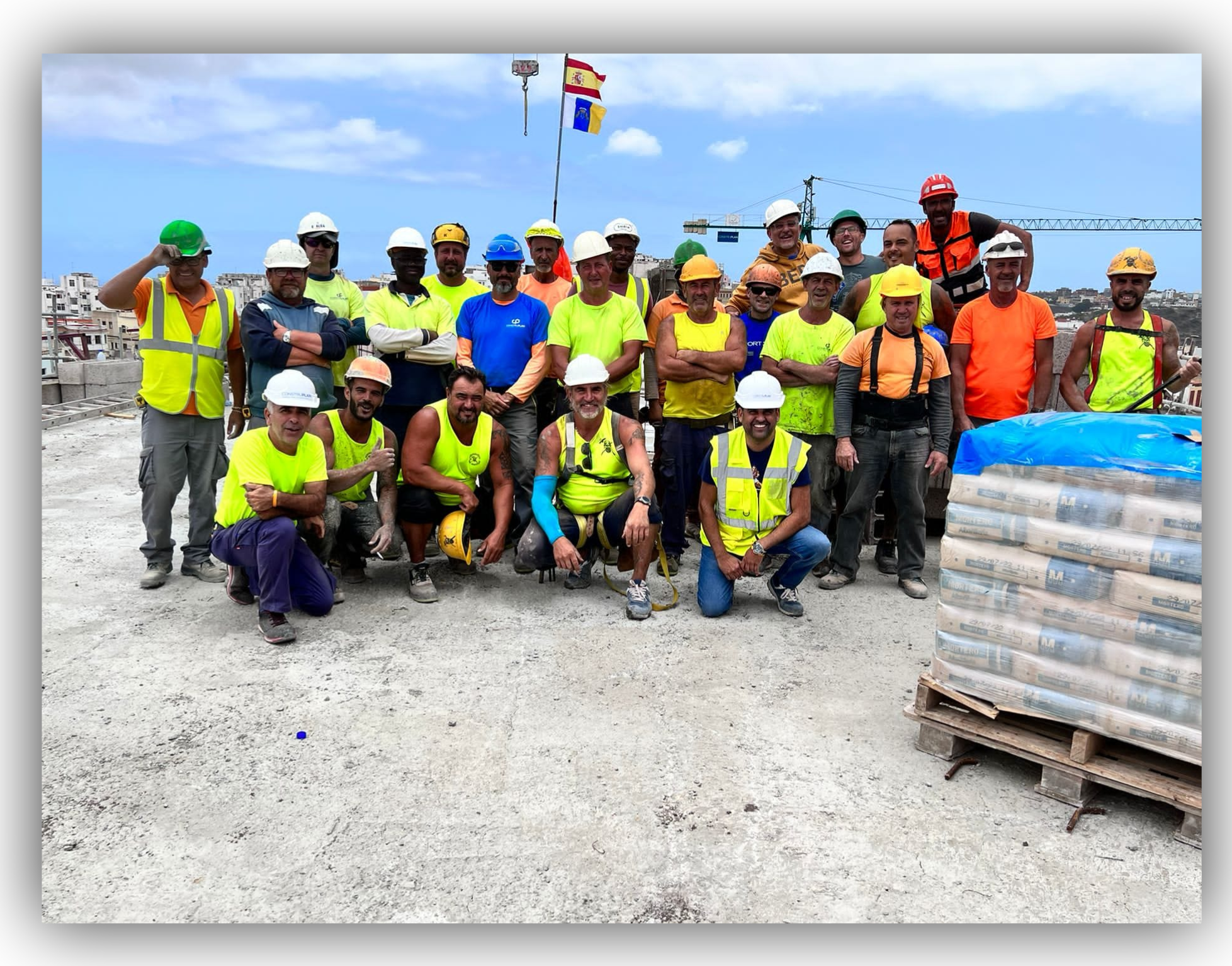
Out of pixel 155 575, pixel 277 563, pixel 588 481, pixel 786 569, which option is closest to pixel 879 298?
pixel 786 569

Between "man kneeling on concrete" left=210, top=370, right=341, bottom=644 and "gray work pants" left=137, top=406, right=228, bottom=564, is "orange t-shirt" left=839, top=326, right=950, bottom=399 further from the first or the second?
"gray work pants" left=137, top=406, right=228, bottom=564

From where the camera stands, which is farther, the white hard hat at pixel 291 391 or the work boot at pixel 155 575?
the work boot at pixel 155 575

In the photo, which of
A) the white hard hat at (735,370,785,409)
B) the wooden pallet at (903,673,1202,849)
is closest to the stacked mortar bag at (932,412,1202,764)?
the wooden pallet at (903,673,1202,849)

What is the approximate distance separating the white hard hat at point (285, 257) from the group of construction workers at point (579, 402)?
1cm

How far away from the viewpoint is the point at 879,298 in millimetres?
5805

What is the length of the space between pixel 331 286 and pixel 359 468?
1.41m

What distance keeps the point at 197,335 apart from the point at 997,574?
4.60m

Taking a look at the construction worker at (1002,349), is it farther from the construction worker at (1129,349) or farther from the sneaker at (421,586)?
the sneaker at (421,586)

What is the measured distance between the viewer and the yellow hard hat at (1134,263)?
502cm

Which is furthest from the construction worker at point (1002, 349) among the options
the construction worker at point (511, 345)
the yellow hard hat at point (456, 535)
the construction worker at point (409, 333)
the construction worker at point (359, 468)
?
the construction worker at point (359, 468)

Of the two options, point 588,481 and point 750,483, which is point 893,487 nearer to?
point 750,483

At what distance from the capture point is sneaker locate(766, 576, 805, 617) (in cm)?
517
